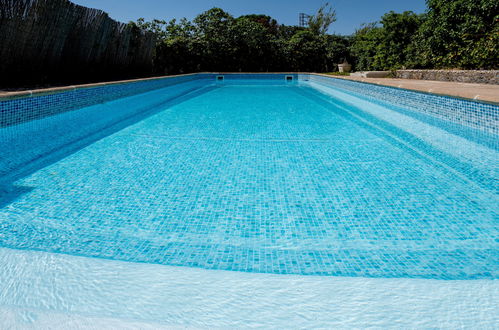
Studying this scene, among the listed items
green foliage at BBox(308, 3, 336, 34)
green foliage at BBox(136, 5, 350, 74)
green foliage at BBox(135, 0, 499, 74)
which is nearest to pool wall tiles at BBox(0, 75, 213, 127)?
green foliage at BBox(135, 0, 499, 74)

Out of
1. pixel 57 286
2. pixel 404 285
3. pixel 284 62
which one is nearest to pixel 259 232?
pixel 404 285

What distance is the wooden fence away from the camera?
6547 millimetres

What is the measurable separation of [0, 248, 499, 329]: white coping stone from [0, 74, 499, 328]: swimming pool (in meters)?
0.25

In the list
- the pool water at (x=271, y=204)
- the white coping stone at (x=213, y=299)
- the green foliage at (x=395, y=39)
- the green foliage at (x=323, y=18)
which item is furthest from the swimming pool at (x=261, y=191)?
the green foliage at (x=323, y=18)

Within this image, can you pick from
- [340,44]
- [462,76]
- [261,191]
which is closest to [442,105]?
[261,191]

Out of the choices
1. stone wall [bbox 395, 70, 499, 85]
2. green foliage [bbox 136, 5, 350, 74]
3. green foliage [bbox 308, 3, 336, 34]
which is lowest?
stone wall [bbox 395, 70, 499, 85]

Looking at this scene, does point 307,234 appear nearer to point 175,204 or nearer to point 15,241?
point 175,204

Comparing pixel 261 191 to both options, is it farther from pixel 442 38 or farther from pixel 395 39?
pixel 395 39

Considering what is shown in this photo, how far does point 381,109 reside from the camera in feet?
19.6

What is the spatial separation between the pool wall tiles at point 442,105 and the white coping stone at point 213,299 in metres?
3.26

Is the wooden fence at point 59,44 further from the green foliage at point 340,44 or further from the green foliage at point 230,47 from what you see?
the green foliage at point 230,47

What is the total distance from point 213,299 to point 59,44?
8.62m

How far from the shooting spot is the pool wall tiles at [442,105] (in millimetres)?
3720

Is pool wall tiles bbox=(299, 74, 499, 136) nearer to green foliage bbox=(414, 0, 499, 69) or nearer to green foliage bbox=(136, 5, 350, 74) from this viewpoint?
green foliage bbox=(414, 0, 499, 69)
